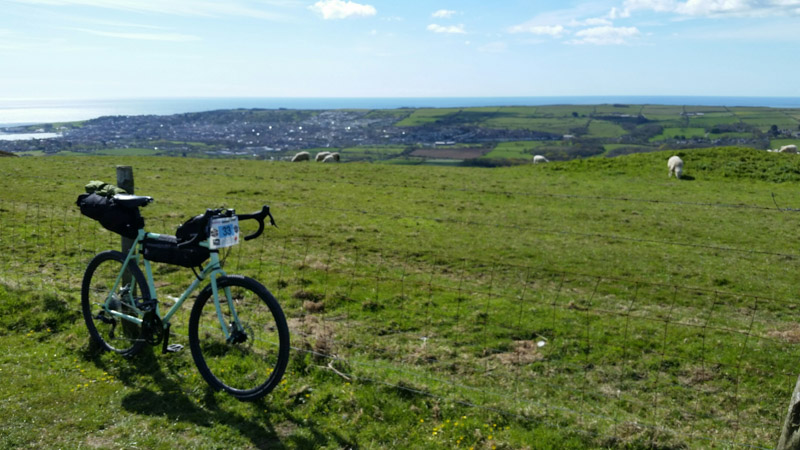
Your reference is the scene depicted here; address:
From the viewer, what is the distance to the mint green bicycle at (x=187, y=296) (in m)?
5.19

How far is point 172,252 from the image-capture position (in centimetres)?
559

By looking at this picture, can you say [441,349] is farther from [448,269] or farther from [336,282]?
[448,269]

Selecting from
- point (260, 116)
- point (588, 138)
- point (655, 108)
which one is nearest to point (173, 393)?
point (588, 138)

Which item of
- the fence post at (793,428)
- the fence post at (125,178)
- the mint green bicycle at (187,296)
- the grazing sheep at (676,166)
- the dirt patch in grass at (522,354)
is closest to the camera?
the fence post at (793,428)

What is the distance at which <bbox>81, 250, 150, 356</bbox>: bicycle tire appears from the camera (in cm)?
609

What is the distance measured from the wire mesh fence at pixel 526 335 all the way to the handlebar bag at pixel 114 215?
1042 mm

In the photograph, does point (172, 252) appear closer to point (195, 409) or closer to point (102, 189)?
point (102, 189)

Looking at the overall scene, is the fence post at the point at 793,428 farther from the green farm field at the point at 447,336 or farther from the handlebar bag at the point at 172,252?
the handlebar bag at the point at 172,252

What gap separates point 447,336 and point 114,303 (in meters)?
4.37

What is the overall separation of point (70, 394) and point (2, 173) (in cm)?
2435

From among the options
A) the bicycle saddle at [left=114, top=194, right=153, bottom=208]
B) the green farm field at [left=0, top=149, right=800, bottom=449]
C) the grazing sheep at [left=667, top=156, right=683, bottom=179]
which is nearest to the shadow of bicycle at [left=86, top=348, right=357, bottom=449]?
the green farm field at [left=0, top=149, right=800, bottom=449]

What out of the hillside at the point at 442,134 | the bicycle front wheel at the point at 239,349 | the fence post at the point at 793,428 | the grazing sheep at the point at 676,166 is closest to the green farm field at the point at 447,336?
the bicycle front wheel at the point at 239,349

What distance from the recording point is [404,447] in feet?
15.4

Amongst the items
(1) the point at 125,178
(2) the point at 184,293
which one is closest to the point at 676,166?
(1) the point at 125,178
